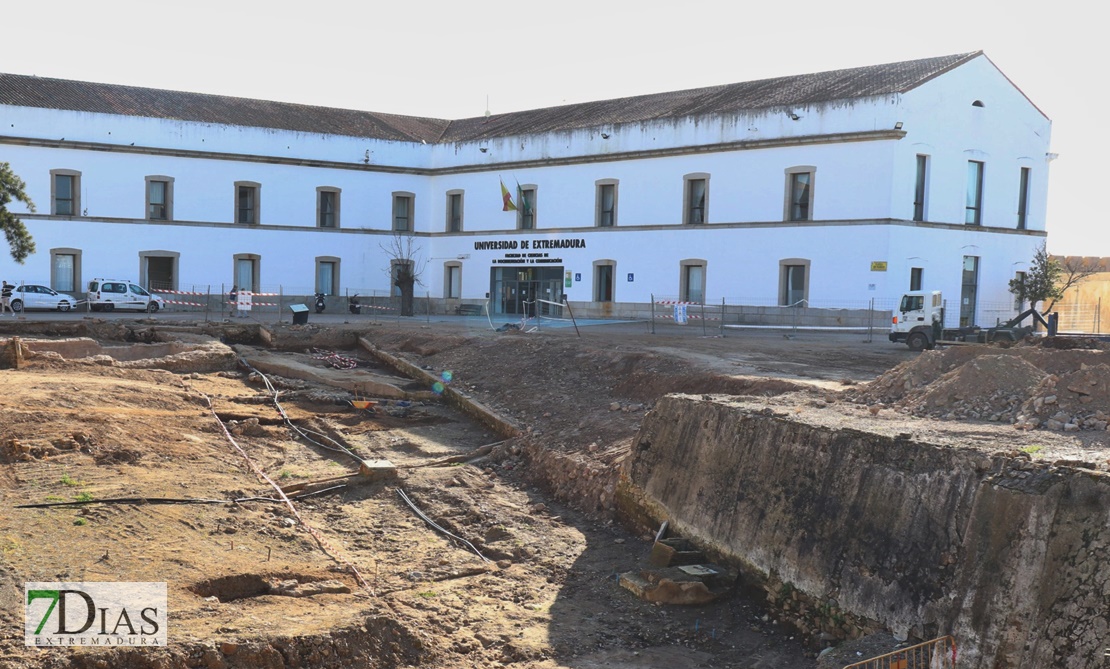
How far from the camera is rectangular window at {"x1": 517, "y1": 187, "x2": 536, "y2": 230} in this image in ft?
144

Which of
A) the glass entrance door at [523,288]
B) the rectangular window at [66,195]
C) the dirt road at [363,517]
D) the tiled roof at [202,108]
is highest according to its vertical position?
the tiled roof at [202,108]

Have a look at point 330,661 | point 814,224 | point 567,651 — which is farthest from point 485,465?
point 814,224

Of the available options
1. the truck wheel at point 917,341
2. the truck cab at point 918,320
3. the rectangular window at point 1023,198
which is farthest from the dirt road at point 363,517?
the rectangular window at point 1023,198

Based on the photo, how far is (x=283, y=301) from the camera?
143 feet

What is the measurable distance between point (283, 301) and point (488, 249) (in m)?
Answer: 9.43

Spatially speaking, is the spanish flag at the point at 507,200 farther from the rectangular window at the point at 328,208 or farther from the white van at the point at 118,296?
the white van at the point at 118,296

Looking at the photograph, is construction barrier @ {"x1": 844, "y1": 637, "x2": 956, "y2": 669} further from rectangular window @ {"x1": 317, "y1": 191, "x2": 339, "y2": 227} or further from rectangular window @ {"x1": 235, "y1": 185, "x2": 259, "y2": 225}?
rectangular window @ {"x1": 317, "y1": 191, "x2": 339, "y2": 227}

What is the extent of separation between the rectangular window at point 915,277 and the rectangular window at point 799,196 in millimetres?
4008

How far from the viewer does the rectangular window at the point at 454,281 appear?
153 ft

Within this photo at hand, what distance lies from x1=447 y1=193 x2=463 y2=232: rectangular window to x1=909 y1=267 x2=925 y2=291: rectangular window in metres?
21.3

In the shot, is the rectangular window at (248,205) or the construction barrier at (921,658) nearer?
the construction barrier at (921,658)

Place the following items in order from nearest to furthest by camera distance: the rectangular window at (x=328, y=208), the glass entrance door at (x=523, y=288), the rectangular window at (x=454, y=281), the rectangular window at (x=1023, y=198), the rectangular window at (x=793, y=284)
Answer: the rectangular window at (x=793, y=284)
the rectangular window at (x=1023, y=198)
the glass entrance door at (x=523, y=288)
the rectangular window at (x=328, y=208)
the rectangular window at (x=454, y=281)

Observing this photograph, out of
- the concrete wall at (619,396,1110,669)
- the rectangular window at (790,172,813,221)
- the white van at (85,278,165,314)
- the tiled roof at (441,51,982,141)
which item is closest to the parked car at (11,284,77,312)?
the white van at (85,278,165,314)

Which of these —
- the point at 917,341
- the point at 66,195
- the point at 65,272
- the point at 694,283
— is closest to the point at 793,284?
the point at 694,283
